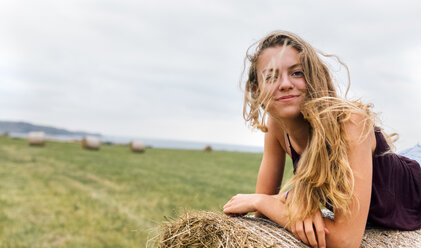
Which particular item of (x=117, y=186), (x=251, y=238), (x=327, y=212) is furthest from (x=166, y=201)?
(x=251, y=238)

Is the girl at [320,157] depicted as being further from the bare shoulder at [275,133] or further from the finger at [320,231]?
the bare shoulder at [275,133]

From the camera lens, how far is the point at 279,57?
7.22 feet

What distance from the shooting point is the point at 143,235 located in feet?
18.9

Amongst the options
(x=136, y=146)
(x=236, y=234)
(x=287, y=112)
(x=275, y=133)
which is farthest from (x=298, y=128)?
(x=136, y=146)

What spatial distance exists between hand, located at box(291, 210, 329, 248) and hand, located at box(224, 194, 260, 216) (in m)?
0.28

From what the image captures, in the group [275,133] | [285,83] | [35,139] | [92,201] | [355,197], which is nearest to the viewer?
[355,197]

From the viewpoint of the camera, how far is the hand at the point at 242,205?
7.47 feet

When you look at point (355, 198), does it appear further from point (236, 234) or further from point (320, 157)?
point (236, 234)

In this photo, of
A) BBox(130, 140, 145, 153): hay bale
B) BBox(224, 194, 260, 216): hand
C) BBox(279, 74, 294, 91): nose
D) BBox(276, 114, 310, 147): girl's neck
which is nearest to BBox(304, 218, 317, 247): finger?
BBox(224, 194, 260, 216): hand

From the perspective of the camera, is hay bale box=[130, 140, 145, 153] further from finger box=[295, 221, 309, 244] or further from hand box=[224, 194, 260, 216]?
finger box=[295, 221, 309, 244]

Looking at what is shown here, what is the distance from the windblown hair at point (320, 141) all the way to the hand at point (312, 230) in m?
0.03

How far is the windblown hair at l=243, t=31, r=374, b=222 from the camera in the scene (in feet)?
6.61

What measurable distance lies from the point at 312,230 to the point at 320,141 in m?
0.47

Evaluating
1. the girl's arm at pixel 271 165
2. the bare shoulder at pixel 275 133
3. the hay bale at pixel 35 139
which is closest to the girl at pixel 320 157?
the bare shoulder at pixel 275 133
